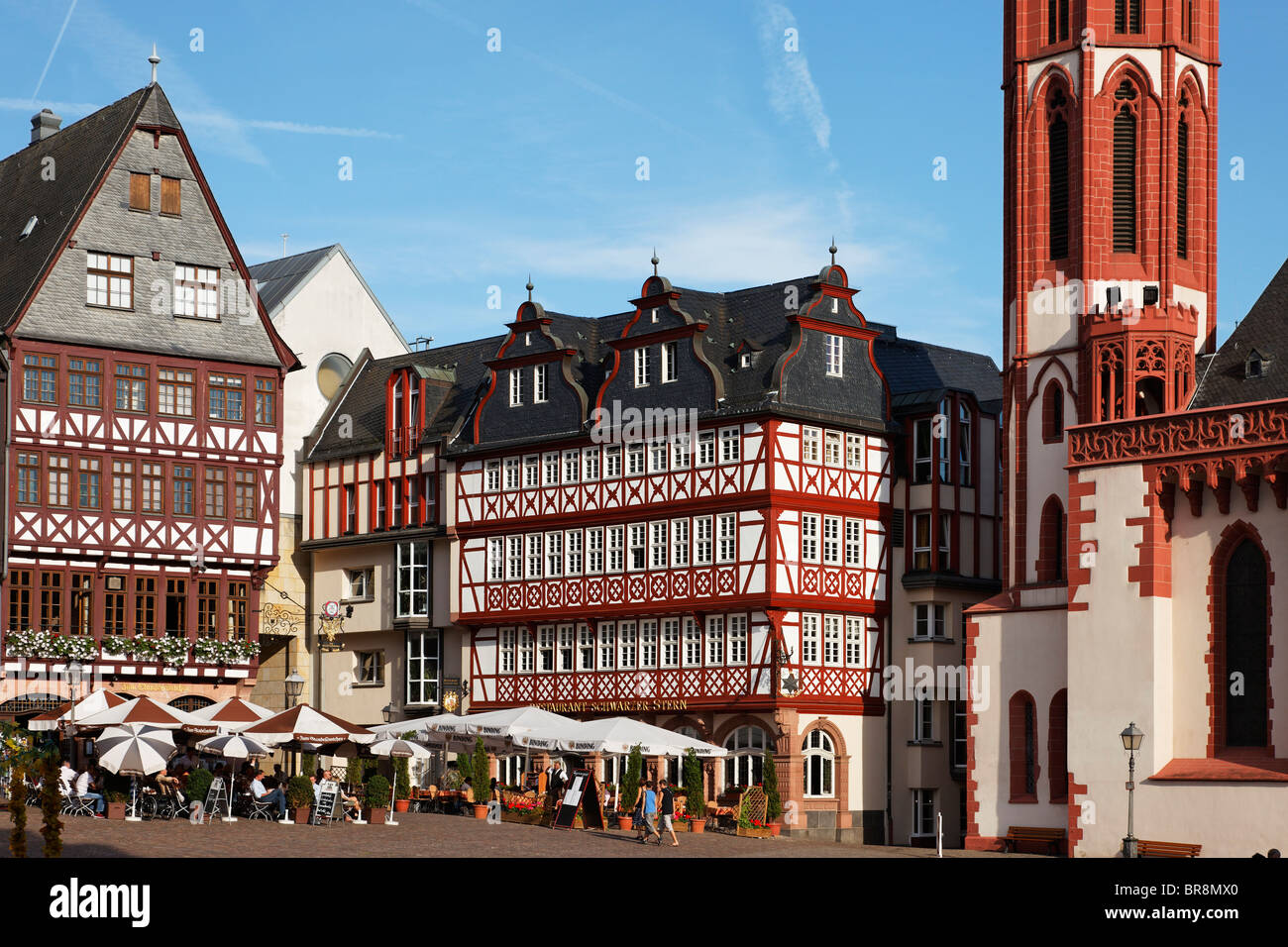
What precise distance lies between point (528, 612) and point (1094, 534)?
18826mm

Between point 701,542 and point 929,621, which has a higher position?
point 701,542

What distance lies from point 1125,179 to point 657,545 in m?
15.9

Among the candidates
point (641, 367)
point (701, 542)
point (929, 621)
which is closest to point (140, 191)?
point (641, 367)

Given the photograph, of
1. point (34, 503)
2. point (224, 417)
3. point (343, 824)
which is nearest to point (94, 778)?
point (343, 824)

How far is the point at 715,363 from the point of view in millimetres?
55594

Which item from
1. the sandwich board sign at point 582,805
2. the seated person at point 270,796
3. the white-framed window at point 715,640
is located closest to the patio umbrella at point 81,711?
the seated person at point 270,796

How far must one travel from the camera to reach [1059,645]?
46.5 m

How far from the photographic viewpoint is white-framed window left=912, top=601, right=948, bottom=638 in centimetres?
5466

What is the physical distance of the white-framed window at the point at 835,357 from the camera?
54938mm

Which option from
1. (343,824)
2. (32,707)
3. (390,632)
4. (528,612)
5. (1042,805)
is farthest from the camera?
(390,632)

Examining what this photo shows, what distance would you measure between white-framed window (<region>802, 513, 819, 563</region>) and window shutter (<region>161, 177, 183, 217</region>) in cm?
2019

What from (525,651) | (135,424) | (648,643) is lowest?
(525,651)

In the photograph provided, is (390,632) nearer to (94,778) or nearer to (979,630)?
(94,778)

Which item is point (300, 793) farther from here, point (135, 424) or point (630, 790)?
point (135, 424)
